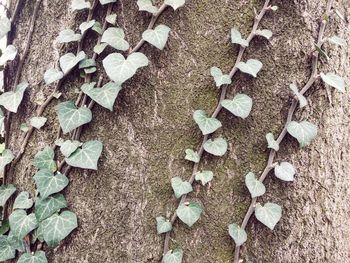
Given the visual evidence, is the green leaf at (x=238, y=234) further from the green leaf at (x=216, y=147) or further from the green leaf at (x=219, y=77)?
the green leaf at (x=219, y=77)

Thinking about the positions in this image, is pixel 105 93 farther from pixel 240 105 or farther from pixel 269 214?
pixel 269 214

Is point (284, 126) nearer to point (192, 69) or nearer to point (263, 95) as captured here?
point (263, 95)

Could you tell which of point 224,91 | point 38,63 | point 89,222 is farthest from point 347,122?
point 38,63

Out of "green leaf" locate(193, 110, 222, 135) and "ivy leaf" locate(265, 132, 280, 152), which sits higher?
"green leaf" locate(193, 110, 222, 135)

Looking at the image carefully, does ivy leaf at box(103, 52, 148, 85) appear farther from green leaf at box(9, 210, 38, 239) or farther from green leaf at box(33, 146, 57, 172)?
green leaf at box(9, 210, 38, 239)

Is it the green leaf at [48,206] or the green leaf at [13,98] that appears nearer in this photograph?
the green leaf at [48,206]

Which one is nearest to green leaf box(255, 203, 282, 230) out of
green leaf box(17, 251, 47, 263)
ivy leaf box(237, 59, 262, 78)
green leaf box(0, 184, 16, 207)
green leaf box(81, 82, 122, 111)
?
ivy leaf box(237, 59, 262, 78)

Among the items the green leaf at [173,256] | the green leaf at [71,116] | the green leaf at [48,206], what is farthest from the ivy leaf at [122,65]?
the green leaf at [173,256]
